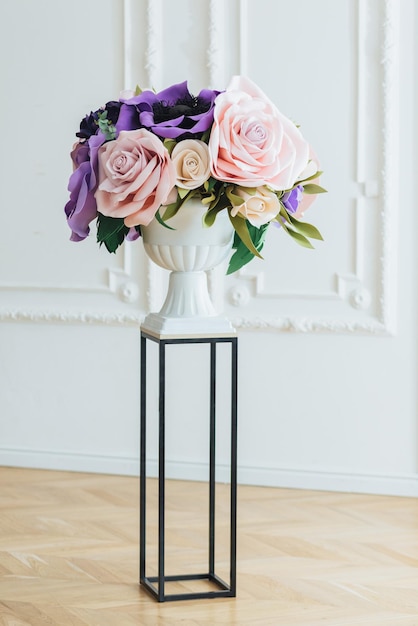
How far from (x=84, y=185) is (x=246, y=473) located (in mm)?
1963

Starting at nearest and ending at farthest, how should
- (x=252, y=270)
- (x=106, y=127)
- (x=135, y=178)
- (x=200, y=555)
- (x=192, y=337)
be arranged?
1. (x=135, y=178)
2. (x=106, y=127)
3. (x=192, y=337)
4. (x=200, y=555)
5. (x=252, y=270)

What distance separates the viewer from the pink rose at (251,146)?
2.45 meters

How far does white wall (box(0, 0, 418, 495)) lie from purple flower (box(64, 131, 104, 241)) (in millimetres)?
1584

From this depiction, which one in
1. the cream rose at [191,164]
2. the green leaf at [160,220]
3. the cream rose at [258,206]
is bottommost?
the green leaf at [160,220]

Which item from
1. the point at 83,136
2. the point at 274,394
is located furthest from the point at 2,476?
the point at 83,136

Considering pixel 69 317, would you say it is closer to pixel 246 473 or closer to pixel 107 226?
pixel 246 473

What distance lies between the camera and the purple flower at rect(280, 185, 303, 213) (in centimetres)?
259

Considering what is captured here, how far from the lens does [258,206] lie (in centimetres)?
247

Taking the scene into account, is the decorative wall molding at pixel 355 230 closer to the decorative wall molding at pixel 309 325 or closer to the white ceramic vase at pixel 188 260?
the decorative wall molding at pixel 309 325

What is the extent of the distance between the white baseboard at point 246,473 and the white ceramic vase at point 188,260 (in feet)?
5.13

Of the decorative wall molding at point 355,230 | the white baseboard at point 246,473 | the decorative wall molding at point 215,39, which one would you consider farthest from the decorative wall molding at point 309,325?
the decorative wall molding at point 215,39

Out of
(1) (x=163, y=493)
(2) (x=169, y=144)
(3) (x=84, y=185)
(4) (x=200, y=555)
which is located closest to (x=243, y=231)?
(2) (x=169, y=144)

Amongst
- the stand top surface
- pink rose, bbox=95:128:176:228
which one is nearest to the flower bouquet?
pink rose, bbox=95:128:176:228

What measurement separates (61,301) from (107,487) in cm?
81
